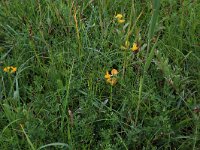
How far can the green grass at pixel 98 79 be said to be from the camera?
1.55 metres

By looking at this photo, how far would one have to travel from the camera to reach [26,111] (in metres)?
1.57

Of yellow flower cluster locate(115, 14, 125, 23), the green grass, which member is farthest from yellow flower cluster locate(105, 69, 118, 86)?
yellow flower cluster locate(115, 14, 125, 23)

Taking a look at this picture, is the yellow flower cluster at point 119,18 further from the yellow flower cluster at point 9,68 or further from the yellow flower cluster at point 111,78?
the yellow flower cluster at point 9,68

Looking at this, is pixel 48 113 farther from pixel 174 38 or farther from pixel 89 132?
pixel 174 38

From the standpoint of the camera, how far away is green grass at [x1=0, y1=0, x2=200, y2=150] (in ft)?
5.09

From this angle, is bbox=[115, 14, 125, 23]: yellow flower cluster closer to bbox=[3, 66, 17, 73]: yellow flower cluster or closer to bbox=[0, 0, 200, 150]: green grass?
bbox=[0, 0, 200, 150]: green grass

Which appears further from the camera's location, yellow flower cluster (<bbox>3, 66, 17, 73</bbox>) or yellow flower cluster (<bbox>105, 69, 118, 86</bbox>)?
yellow flower cluster (<bbox>3, 66, 17, 73</bbox>)

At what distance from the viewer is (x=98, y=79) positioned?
6.04 feet

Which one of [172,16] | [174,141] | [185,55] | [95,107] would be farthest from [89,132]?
[172,16]

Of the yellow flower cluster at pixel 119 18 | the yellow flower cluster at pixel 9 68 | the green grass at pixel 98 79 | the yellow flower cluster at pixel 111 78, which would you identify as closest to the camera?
the green grass at pixel 98 79

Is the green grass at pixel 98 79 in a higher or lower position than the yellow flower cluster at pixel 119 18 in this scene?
lower

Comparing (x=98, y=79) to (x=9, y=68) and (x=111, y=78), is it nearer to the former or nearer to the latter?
(x=111, y=78)

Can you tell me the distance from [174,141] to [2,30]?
1.27 metres

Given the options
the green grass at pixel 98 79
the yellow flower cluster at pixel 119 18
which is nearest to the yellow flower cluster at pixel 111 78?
the green grass at pixel 98 79
